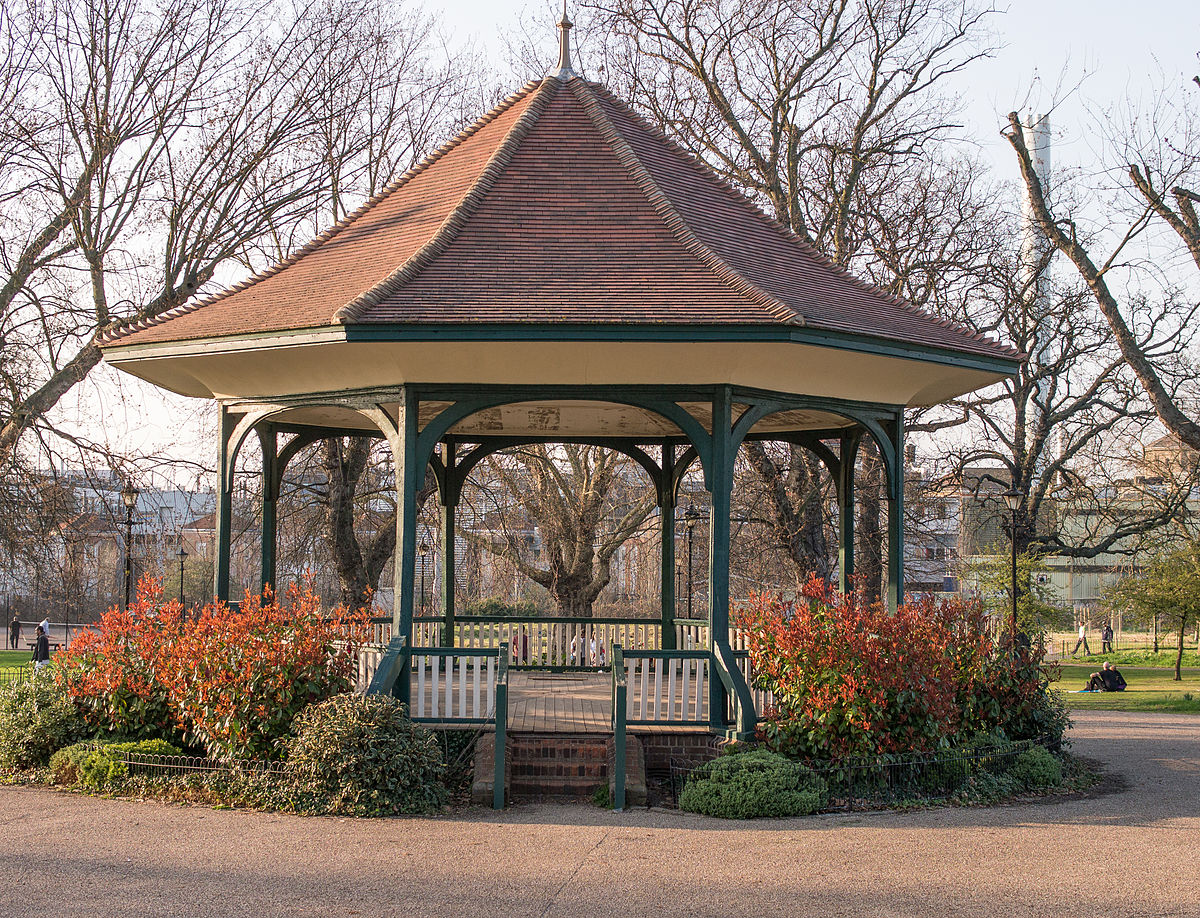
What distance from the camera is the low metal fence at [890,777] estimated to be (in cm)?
973

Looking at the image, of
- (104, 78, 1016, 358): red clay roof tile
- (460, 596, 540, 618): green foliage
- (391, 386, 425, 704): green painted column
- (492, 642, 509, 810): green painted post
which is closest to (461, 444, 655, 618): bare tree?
(460, 596, 540, 618): green foliage

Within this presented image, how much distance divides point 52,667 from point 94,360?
10.6 meters

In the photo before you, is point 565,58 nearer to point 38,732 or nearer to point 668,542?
point 668,542

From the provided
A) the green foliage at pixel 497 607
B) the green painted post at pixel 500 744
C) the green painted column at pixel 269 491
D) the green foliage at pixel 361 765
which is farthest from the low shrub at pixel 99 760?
the green foliage at pixel 497 607

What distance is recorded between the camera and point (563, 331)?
33.5 ft

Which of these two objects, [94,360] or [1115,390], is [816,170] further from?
[94,360]

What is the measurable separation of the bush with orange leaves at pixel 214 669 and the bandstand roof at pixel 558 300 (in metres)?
2.52

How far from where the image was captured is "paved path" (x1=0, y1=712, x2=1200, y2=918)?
21.4 feet

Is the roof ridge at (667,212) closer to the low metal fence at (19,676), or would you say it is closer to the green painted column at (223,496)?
the green painted column at (223,496)

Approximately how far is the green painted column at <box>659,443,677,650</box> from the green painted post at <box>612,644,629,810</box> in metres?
4.86

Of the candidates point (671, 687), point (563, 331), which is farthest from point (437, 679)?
point (563, 331)

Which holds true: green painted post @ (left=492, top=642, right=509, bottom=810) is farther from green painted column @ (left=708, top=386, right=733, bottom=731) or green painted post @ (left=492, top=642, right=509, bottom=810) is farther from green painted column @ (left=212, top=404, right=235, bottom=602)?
green painted column @ (left=212, top=404, right=235, bottom=602)

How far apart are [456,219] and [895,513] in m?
5.88

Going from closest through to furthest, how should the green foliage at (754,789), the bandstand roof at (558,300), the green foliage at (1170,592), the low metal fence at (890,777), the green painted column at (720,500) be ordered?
1. the green foliage at (754,789)
2. the low metal fence at (890,777)
3. the bandstand roof at (558,300)
4. the green painted column at (720,500)
5. the green foliage at (1170,592)
